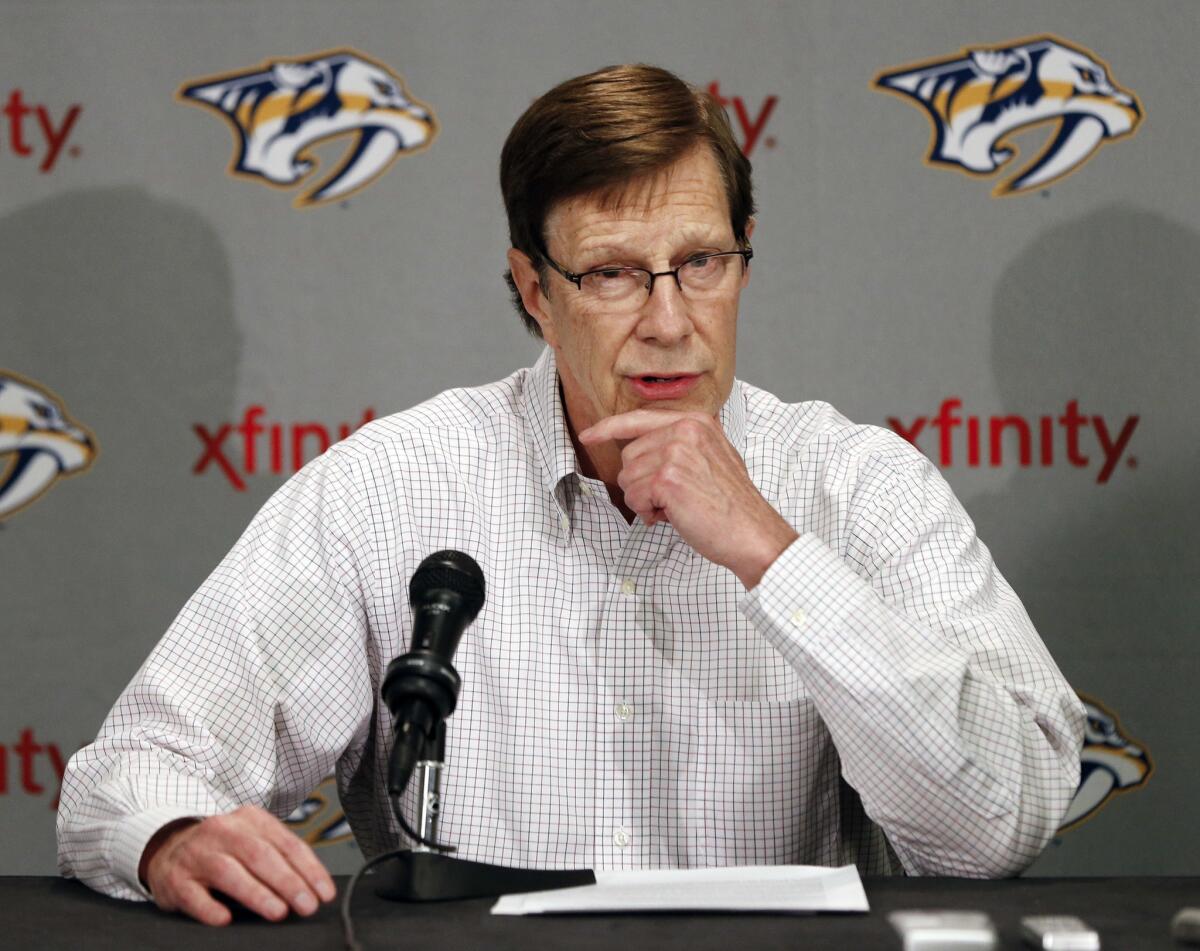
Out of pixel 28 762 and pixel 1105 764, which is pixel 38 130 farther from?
pixel 1105 764

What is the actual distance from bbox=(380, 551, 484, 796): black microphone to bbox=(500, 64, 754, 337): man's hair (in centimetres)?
73

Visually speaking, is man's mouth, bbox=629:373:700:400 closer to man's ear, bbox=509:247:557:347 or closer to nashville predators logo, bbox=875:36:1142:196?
man's ear, bbox=509:247:557:347

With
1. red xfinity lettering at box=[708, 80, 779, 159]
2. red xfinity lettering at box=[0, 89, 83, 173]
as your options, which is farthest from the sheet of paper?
red xfinity lettering at box=[0, 89, 83, 173]

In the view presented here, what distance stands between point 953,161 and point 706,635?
1.31 meters

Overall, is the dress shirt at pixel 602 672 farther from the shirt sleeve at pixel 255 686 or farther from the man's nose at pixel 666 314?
the man's nose at pixel 666 314

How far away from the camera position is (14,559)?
262 centimetres

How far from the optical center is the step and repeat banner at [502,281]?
259 cm

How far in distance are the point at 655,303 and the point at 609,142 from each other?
0.22 meters

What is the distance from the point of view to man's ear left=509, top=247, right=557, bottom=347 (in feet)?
6.21

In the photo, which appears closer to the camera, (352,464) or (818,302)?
(352,464)

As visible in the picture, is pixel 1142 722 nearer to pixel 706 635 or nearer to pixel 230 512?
pixel 706 635

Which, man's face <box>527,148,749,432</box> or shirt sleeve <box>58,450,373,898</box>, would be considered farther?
man's face <box>527,148,749,432</box>

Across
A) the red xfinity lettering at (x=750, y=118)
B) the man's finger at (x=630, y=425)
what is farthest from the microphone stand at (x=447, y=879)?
the red xfinity lettering at (x=750, y=118)

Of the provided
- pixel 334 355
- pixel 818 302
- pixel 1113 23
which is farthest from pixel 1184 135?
pixel 334 355
